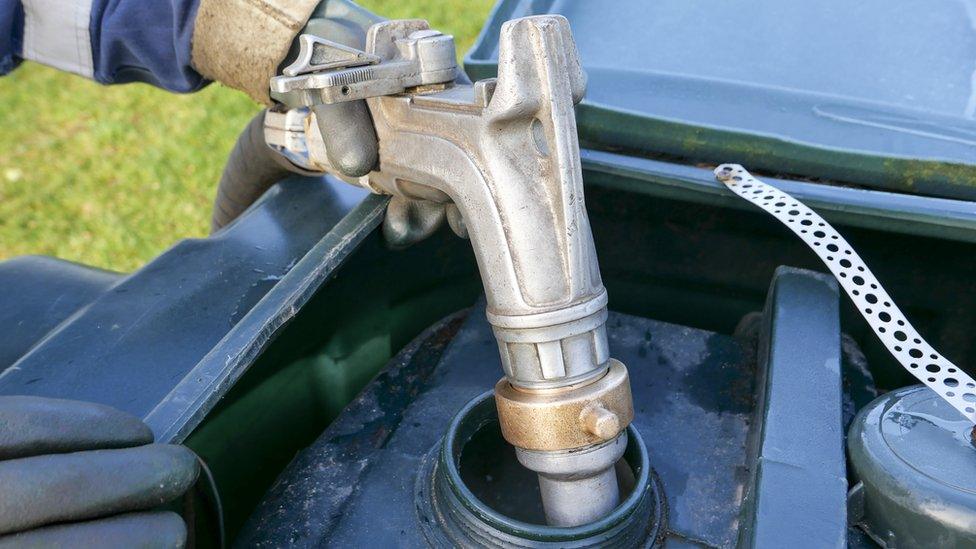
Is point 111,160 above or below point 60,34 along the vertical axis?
below

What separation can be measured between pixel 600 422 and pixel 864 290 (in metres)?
0.36

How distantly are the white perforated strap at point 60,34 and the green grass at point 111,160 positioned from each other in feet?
4.70

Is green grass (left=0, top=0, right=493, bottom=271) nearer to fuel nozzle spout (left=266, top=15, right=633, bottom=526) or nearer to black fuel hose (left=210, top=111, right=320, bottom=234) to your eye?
black fuel hose (left=210, top=111, right=320, bottom=234)

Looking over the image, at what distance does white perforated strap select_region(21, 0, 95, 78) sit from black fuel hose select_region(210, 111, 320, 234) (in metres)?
0.26

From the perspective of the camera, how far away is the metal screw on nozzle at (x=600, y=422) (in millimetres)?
774

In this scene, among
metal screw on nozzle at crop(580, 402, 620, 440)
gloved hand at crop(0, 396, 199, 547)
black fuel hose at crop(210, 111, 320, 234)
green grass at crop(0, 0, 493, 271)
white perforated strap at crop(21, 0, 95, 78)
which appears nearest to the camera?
gloved hand at crop(0, 396, 199, 547)

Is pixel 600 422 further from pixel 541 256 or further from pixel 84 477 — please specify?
pixel 84 477

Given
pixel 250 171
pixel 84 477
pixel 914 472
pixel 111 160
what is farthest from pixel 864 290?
pixel 111 160

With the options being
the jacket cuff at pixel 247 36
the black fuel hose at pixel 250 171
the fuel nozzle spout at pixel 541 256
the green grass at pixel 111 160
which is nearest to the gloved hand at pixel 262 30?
the jacket cuff at pixel 247 36

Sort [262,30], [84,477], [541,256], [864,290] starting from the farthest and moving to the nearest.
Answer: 1. [262,30]
2. [864,290]
3. [541,256]
4. [84,477]

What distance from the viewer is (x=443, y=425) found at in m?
1.04

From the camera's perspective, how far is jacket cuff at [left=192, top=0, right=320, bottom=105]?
1.13 metres

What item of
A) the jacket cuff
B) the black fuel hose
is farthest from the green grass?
the jacket cuff

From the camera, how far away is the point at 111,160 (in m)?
3.09
